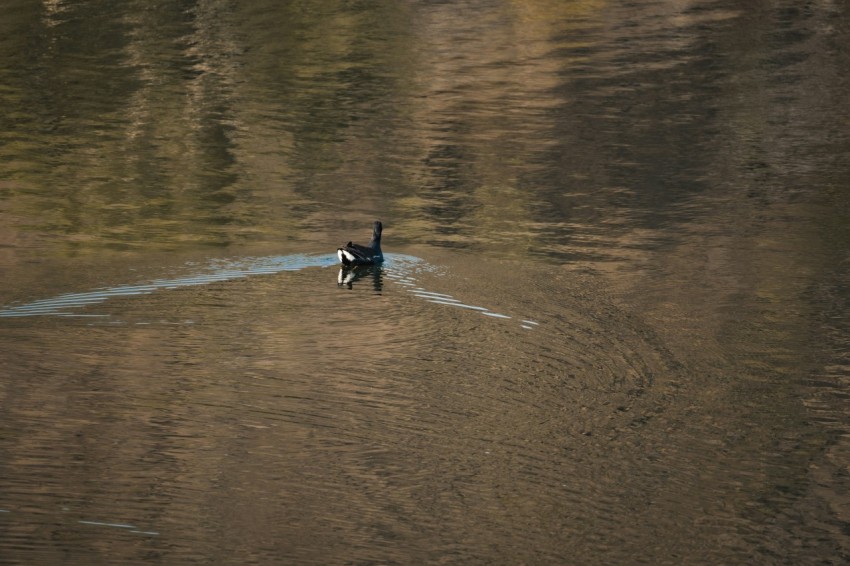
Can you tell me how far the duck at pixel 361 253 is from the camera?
1647cm

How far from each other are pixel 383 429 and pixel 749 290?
6.18 metres

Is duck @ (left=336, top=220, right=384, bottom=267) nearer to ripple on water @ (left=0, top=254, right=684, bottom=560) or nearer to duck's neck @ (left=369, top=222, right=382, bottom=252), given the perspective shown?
duck's neck @ (left=369, top=222, right=382, bottom=252)

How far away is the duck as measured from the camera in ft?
54.0

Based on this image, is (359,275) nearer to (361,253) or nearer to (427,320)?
(361,253)

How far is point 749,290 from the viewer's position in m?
16.5

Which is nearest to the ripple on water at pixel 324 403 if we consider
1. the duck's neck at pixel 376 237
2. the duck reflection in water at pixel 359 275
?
the duck reflection in water at pixel 359 275

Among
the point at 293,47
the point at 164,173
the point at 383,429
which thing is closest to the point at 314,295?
the point at 383,429

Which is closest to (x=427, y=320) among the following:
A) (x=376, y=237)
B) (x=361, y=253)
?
(x=361, y=253)

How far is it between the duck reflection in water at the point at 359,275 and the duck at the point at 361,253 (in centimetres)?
8

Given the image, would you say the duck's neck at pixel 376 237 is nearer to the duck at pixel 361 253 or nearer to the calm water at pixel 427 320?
the duck at pixel 361 253

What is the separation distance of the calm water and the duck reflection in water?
9 centimetres

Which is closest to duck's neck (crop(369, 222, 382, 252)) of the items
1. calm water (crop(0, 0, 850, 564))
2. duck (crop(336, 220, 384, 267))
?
duck (crop(336, 220, 384, 267))

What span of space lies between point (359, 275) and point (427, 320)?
74.6 inches

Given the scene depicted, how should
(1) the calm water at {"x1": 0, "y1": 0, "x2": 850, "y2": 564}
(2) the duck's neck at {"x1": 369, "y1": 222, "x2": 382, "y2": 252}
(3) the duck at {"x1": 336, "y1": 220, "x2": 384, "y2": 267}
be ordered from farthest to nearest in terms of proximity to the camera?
1. (2) the duck's neck at {"x1": 369, "y1": 222, "x2": 382, "y2": 252}
2. (3) the duck at {"x1": 336, "y1": 220, "x2": 384, "y2": 267}
3. (1) the calm water at {"x1": 0, "y1": 0, "x2": 850, "y2": 564}
